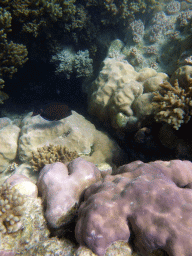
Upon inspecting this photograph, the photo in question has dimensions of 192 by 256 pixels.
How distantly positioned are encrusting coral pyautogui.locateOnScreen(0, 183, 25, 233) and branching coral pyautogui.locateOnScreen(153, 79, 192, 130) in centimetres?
285

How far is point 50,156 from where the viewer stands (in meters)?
3.74

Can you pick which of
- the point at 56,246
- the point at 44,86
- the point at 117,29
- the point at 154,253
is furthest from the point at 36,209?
the point at 117,29

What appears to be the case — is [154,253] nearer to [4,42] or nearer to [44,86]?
[4,42]

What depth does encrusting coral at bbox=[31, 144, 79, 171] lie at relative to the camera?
12.0ft

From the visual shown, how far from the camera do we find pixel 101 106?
4.73m

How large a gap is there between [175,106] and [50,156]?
2823 mm

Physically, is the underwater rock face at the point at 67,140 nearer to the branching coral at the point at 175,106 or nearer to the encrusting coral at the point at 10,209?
the branching coral at the point at 175,106

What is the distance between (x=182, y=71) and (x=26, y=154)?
4070mm

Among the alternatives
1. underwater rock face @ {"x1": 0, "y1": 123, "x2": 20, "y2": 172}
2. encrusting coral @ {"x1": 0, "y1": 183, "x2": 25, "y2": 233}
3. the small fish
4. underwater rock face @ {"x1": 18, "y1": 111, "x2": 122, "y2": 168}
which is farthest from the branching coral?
underwater rock face @ {"x1": 0, "y1": 123, "x2": 20, "y2": 172}

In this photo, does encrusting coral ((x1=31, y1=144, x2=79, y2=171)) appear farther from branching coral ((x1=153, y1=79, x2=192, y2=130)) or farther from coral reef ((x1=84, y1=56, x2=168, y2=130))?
branching coral ((x1=153, y1=79, x2=192, y2=130))

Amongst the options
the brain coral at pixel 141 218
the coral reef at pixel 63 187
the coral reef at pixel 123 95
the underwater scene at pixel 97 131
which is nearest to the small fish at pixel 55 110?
the underwater scene at pixel 97 131

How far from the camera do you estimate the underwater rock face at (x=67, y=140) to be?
4180 millimetres

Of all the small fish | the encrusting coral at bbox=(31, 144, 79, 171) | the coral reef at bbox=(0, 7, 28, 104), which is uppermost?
the coral reef at bbox=(0, 7, 28, 104)

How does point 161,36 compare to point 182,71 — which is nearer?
point 182,71
